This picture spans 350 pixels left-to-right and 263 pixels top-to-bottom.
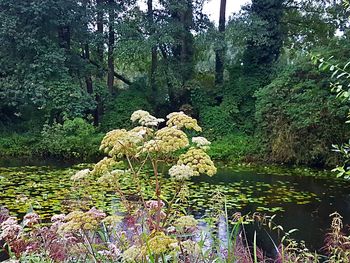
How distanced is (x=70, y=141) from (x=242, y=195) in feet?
22.6

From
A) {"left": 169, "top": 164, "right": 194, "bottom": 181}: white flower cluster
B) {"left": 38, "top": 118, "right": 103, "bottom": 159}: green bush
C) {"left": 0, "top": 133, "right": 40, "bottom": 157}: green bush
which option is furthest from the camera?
{"left": 0, "top": 133, "right": 40, "bottom": 157}: green bush

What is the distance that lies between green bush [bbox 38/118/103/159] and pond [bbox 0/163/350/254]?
2.55 metres

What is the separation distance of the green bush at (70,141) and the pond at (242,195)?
2.55 metres

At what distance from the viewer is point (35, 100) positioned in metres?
12.6

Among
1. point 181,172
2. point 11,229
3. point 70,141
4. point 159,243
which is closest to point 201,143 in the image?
point 181,172

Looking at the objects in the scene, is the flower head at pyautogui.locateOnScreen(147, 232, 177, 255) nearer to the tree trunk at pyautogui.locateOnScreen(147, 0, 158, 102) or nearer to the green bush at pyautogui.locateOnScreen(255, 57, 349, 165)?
the green bush at pyautogui.locateOnScreen(255, 57, 349, 165)

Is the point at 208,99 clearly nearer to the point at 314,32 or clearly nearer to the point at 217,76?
the point at 217,76

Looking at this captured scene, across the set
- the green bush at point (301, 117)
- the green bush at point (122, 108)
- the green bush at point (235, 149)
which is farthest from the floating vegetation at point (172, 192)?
the green bush at point (122, 108)

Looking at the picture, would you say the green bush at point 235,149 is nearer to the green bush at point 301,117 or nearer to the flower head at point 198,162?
the green bush at point 301,117

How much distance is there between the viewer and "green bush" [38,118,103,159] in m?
12.4

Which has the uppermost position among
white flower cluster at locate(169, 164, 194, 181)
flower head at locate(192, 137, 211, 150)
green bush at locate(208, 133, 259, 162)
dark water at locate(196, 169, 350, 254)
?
flower head at locate(192, 137, 211, 150)

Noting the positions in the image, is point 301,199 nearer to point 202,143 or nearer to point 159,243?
point 202,143

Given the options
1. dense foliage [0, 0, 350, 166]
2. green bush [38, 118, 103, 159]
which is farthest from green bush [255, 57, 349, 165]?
green bush [38, 118, 103, 159]

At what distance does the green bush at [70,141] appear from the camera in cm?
1241
